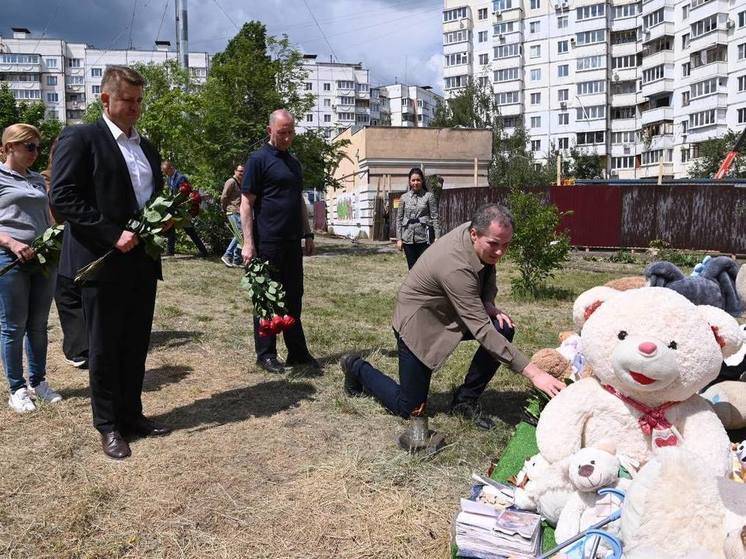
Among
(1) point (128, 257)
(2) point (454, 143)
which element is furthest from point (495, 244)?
(2) point (454, 143)

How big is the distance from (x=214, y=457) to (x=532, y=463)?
190 cm

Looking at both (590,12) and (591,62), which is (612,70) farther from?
(590,12)

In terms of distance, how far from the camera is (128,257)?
3.82 meters

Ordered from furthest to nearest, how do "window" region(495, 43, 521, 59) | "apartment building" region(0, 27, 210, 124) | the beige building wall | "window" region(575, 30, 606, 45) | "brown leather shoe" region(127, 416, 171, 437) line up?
"apartment building" region(0, 27, 210, 124) < "window" region(495, 43, 521, 59) < "window" region(575, 30, 606, 45) < the beige building wall < "brown leather shoe" region(127, 416, 171, 437)

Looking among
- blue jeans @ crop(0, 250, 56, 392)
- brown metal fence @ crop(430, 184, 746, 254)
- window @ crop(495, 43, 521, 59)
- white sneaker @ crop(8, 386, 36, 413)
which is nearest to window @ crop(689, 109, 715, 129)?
window @ crop(495, 43, 521, 59)

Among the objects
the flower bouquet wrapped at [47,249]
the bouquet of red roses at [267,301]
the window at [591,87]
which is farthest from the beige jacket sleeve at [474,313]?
the window at [591,87]

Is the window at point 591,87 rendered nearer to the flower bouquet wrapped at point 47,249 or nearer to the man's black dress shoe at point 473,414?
the man's black dress shoe at point 473,414

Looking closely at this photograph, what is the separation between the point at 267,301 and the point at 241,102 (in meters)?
12.9

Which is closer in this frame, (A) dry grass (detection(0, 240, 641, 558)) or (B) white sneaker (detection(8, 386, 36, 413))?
(A) dry grass (detection(0, 240, 641, 558))

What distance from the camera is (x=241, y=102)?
16750mm

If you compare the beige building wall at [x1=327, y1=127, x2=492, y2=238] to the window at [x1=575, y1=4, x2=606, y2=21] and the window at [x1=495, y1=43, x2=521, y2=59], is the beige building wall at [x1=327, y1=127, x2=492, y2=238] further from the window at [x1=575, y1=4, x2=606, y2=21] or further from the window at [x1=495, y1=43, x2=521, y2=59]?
the window at [x1=495, y1=43, x2=521, y2=59]

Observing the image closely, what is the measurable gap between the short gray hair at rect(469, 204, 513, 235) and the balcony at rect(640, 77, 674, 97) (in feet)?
208

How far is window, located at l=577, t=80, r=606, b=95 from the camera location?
218 feet

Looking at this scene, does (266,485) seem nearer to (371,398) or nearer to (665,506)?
(371,398)
